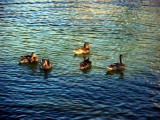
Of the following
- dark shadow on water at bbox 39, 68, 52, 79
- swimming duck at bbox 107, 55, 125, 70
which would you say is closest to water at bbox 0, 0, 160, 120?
dark shadow on water at bbox 39, 68, 52, 79

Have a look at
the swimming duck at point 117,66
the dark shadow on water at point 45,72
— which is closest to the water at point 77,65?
the dark shadow on water at point 45,72

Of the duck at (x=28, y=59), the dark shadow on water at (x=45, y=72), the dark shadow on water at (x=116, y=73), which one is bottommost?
the dark shadow on water at (x=116, y=73)

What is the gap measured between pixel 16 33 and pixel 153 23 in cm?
2221

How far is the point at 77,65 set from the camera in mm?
34469

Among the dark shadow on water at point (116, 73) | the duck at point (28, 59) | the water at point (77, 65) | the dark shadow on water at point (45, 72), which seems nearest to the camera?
the water at point (77, 65)

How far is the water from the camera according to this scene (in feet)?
80.3

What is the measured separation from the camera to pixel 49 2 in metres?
82.9

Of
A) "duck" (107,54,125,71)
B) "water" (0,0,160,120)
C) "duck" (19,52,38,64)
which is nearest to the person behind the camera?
"water" (0,0,160,120)

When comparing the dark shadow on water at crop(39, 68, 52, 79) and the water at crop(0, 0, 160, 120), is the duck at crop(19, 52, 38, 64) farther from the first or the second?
the dark shadow on water at crop(39, 68, 52, 79)

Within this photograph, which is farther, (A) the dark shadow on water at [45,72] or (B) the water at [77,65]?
(A) the dark shadow on water at [45,72]

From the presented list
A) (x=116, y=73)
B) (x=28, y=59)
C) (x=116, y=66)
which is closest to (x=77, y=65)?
(x=116, y=66)

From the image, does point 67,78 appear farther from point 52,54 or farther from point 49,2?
point 49,2

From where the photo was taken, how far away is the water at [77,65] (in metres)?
24.5

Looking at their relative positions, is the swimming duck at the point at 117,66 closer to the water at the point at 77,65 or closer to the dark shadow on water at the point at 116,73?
the dark shadow on water at the point at 116,73
